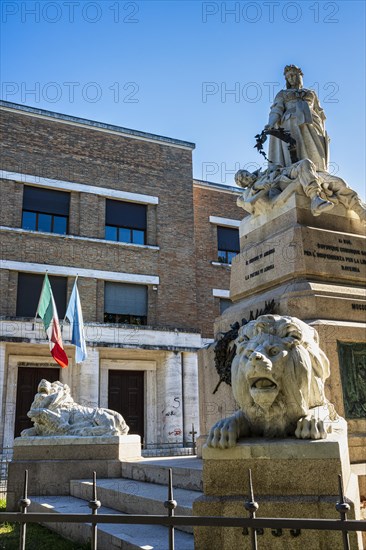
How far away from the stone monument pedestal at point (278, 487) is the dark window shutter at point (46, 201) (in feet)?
64.5

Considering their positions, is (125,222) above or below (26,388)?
above

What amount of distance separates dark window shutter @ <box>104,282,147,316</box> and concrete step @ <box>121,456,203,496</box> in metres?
14.3

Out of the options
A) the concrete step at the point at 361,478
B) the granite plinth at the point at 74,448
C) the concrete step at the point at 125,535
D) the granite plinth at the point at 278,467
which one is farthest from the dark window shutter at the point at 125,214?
the granite plinth at the point at 278,467

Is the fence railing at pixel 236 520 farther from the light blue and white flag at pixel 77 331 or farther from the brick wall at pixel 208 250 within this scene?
the brick wall at pixel 208 250

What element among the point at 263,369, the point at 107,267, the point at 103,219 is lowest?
the point at 263,369

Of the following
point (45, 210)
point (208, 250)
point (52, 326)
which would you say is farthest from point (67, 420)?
point (208, 250)

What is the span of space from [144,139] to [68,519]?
2338 cm

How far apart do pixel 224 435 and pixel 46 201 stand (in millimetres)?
19834

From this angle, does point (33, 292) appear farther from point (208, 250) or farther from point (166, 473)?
point (166, 473)

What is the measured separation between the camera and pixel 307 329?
4.09 metres

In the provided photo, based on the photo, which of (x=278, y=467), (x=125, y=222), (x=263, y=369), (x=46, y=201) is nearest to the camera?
(x=278, y=467)

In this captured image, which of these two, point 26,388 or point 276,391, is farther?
point 26,388

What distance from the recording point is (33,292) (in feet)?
67.8

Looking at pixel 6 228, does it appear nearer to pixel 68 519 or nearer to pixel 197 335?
pixel 197 335
